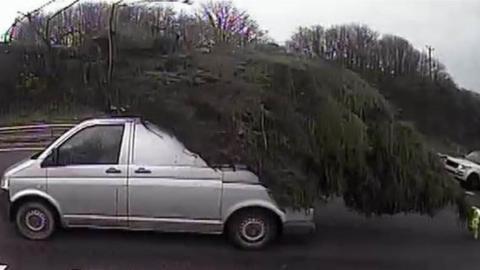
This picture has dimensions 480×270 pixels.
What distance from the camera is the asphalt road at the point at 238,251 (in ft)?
24.2

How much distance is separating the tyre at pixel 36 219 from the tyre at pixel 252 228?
214cm

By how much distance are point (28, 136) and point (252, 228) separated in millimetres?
15277

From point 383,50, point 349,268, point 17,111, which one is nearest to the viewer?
point 349,268

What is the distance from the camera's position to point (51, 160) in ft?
26.7

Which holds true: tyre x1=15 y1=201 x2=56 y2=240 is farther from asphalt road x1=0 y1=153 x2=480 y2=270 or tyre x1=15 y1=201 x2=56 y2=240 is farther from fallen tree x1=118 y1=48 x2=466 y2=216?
fallen tree x1=118 y1=48 x2=466 y2=216

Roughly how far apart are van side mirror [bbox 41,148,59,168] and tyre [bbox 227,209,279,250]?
2.18 metres

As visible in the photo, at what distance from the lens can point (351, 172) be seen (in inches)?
336

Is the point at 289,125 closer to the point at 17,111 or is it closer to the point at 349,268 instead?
the point at 349,268

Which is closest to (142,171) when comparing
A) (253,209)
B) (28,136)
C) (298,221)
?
(253,209)

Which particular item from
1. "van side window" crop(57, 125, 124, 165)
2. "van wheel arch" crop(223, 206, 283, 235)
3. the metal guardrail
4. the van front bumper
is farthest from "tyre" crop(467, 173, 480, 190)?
"van side window" crop(57, 125, 124, 165)

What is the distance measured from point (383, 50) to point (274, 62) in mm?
31028

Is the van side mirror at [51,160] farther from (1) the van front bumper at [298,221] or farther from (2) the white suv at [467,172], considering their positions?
(2) the white suv at [467,172]

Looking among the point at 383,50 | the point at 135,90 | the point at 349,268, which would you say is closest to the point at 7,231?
the point at 135,90

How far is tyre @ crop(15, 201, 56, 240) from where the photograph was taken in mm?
8125
